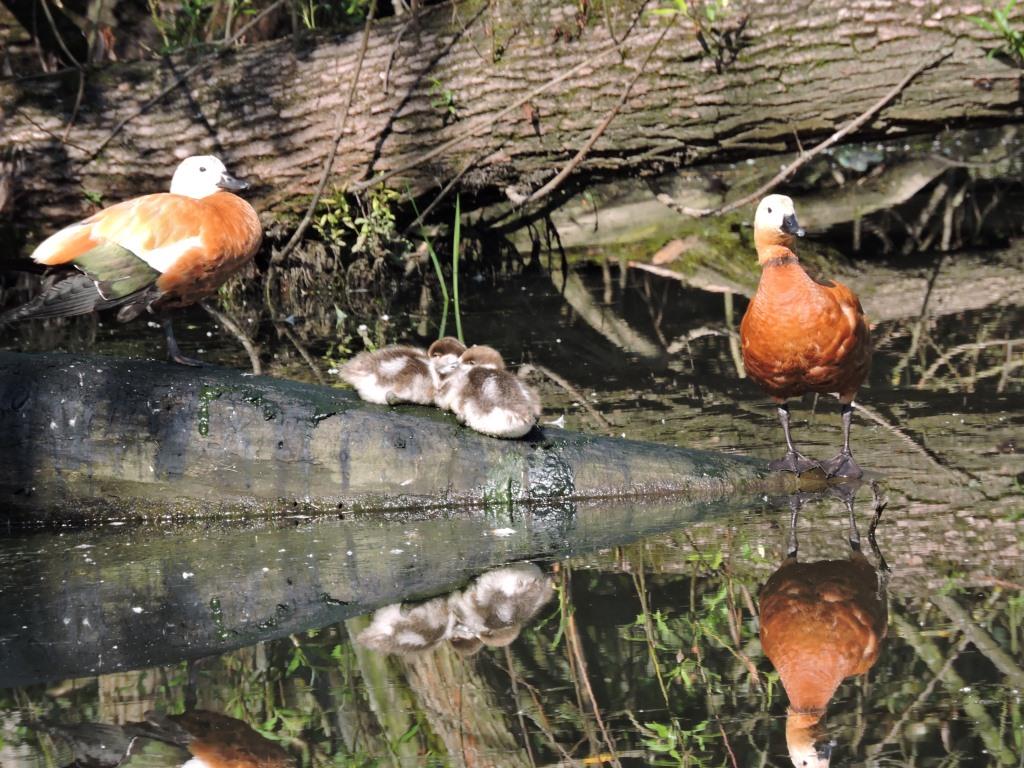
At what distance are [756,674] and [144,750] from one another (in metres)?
1.38

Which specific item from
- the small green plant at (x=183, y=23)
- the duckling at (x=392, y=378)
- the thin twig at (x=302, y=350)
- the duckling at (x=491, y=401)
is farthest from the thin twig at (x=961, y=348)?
the small green plant at (x=183, y=23)

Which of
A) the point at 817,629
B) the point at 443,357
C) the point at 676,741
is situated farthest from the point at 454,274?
the point at 676,741

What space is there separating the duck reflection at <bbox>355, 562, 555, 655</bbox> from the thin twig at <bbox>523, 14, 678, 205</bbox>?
443 centimetres

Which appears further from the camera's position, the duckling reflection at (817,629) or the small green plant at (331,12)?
the small green plant at (331,12)

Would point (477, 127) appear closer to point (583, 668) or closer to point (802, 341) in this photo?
point (802, 341)

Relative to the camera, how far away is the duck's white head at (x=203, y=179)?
572 centimetres

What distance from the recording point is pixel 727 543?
4.25 metres

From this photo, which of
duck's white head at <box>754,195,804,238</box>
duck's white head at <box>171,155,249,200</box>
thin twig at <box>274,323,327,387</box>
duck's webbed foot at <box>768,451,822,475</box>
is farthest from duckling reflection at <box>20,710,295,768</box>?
thin twig at <box>274,323,327,387</box>

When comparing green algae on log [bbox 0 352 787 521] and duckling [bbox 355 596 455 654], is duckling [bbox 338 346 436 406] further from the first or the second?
duckling [bbox 355 596 455 654]

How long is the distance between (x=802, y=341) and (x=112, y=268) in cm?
246

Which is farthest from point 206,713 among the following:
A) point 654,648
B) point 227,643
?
point 654,648

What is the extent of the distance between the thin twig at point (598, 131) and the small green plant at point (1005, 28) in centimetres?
166

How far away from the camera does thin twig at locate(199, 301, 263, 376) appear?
23.3 feet

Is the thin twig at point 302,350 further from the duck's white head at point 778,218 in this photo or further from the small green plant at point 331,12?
the duck's white head at point 778,218
